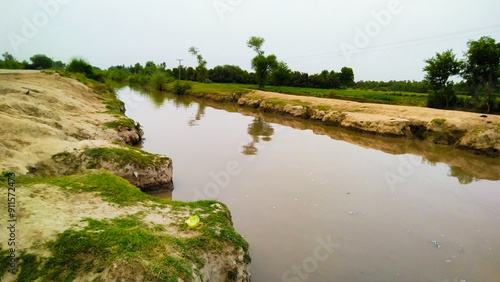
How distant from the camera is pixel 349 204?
884 centimetres

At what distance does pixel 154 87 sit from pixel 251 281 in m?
72.3

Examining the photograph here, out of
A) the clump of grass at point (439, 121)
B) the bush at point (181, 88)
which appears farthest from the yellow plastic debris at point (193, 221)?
the bush at point (181, 88)

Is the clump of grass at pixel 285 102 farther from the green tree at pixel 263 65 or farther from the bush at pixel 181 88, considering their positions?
the bush at pixel 181 88

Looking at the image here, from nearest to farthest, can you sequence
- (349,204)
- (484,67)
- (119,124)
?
(349,204)
(119,124)
(484,67)

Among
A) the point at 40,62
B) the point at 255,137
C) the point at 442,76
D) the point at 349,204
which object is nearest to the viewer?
the point at 349,204

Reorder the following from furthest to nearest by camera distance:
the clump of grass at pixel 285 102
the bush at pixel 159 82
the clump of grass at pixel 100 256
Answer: the bush at pixel 159 82 → the clump of grass at pixel 285 102 → the clump of grass at pixel 100 256

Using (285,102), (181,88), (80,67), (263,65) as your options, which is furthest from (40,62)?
(285,102)

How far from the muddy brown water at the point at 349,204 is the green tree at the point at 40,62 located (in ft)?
219

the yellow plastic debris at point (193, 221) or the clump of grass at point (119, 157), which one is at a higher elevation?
the yellow plastic debris at point (193, 221)

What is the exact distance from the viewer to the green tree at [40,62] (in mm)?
65094

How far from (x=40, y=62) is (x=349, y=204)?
80671mm

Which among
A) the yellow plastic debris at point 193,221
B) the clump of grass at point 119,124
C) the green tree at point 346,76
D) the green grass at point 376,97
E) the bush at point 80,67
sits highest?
the green tree at point 346,76

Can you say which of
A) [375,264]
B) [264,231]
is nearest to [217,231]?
[264,231]

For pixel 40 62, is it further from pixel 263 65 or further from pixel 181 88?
pixel 263 65
